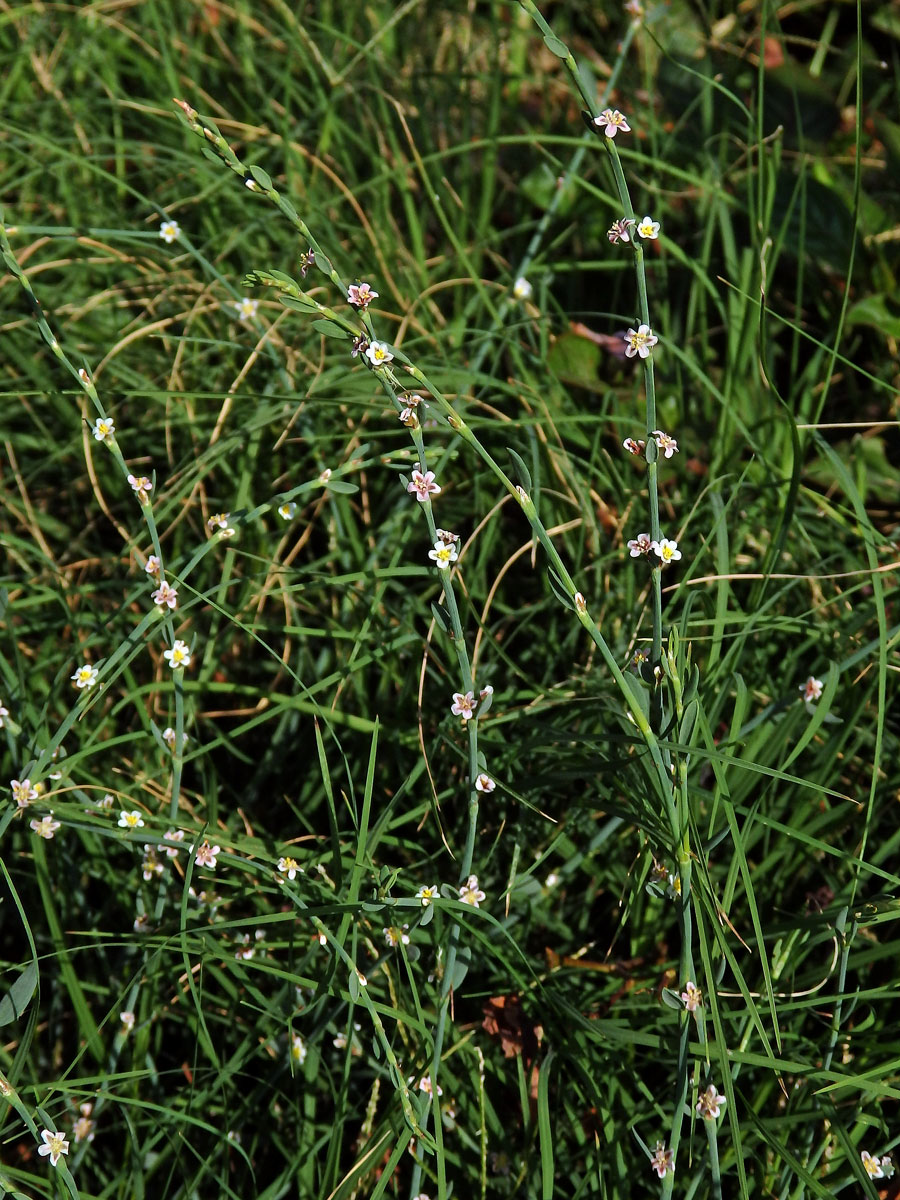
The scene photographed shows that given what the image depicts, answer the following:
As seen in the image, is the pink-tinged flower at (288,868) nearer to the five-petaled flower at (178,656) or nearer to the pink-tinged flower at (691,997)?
the five-petaled flower at (178,656)

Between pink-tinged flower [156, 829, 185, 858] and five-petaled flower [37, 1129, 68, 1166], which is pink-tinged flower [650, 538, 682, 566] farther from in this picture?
five-petaled flower [37, 1129, 68, 1166]

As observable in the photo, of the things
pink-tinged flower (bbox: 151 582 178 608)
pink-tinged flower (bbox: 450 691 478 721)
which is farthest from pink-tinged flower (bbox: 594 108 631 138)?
pink-tinged flower (bbox: 151 582 178 608)

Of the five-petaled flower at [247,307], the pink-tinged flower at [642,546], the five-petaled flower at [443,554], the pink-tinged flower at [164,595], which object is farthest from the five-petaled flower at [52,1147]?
the five-petaled flower at [247,307]

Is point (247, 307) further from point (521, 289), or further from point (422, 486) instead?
point (422, 486)

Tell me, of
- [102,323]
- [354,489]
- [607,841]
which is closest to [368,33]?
[102,323]

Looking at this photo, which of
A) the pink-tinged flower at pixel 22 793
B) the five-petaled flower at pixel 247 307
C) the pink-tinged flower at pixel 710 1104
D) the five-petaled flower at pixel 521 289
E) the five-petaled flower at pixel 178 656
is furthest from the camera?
the five-petaled flower at pixel 521 289

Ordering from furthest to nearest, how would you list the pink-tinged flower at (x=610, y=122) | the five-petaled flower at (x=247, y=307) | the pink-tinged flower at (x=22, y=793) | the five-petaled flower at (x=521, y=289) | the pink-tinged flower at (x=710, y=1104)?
the five-petaled flower at (x=521, y=289) → the five-petaled flower at (x=247, y=307) → the pink-tinged flower at (x=22, y=793) → the pink-tinged flower at (x=710, y=1104) → the pink-tinged flower at (x=610, y=122)
